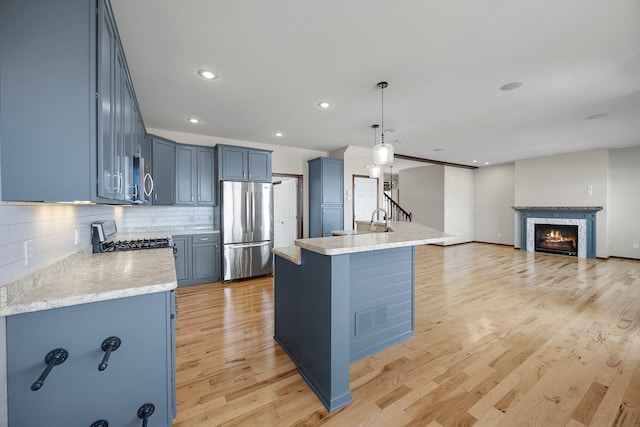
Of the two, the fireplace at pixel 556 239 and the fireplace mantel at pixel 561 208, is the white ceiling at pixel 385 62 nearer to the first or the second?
the fireplace mantel at pixel 561 208

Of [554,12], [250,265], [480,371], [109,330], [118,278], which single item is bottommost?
[480,371]

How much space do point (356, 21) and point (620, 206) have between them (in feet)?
27.1

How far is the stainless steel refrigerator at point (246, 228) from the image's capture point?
4.40 m

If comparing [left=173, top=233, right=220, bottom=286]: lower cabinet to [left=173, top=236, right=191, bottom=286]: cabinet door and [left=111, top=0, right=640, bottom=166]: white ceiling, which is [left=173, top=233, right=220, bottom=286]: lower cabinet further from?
[left=111, top=0, right=640, bottom=166]: white ceiling

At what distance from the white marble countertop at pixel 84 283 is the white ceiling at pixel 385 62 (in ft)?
5.81

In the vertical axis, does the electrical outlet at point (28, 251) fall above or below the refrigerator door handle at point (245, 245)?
above

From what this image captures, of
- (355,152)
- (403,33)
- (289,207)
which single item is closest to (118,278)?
(403,33)

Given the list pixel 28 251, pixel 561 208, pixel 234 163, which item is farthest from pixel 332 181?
pixel 561 208

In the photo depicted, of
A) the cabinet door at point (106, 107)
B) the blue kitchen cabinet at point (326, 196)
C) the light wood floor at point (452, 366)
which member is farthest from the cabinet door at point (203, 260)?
the cabinet door at point (106, 107)

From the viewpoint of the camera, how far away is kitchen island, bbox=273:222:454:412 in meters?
1.69

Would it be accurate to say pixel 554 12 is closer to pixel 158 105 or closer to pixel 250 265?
pixel 158 105

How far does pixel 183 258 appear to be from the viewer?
13.7 feet

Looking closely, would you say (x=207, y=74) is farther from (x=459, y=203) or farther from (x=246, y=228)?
(x=459, y=203)

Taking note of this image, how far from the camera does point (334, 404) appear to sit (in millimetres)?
1681
